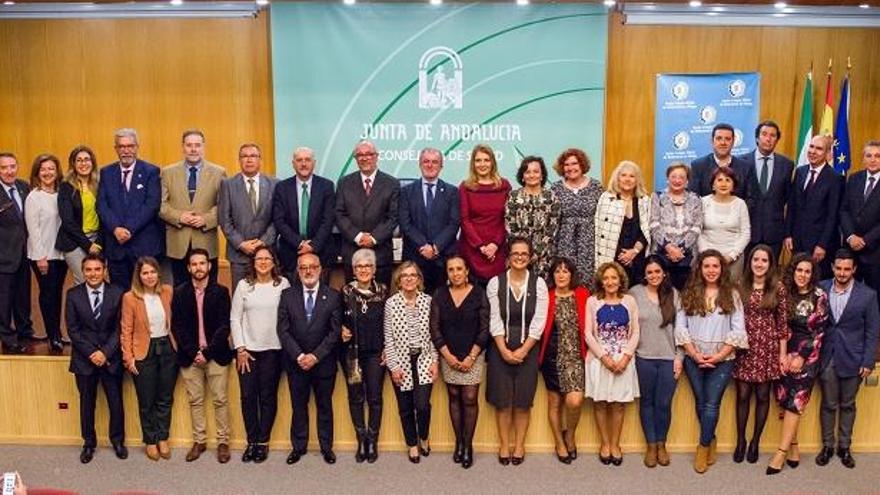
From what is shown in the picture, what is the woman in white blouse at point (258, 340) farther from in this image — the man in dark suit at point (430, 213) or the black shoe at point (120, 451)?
the man in dark suit at point (430, 213)

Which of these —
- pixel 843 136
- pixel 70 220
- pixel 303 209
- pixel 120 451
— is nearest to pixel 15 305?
pixel 70 220

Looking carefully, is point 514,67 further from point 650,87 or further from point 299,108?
Answer: point 299,108

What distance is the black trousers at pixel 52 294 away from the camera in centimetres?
553

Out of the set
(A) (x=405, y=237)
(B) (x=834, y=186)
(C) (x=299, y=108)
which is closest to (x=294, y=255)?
(A) (x=405, y=237)

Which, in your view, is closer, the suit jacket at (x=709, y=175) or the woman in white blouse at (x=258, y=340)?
the woman in white blouse at (x=258, y=340)

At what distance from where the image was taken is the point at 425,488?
4828mm

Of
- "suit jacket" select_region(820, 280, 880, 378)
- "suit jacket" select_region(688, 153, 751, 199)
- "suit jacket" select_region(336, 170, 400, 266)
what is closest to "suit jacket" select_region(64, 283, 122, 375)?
"suit jacket" select_region(336, 170, 400, 266)

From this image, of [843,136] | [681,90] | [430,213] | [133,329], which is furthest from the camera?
[681,90]

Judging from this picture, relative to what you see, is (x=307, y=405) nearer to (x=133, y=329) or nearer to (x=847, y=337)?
(x=133, y=329)

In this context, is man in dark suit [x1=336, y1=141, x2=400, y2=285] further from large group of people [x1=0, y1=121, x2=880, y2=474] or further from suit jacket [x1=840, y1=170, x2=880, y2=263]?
suit jacket [x1=840, y1=170, x2=880, y2=263]

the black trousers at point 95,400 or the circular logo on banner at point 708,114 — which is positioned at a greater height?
the circular logo on banner at point 708,114

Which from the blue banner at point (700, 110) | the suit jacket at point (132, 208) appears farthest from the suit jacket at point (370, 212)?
the blue banner at point (700, 110)

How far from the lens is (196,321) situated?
507 cm

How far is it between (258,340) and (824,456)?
365cm
